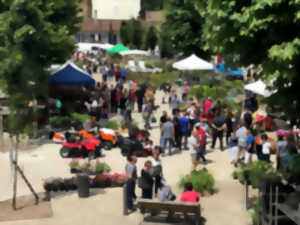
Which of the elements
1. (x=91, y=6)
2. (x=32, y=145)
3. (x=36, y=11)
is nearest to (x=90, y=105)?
(x=32, y=145)

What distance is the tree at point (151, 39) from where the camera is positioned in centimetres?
5602

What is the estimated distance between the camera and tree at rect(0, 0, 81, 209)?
13.2 m

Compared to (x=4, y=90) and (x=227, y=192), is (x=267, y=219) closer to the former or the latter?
(x=227, y=192)

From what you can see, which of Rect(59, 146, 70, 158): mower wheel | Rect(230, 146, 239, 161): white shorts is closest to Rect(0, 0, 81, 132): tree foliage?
Rect(59, 146, 70, 158): mower wheel

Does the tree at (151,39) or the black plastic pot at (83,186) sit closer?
the black plastic pot at (83,186)

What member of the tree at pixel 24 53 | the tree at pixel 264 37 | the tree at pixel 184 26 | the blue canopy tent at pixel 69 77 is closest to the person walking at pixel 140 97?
the blue canopy tent at pixel 69 77

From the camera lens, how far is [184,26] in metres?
37.8

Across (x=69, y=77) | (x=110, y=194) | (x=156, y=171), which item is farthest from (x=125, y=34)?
(x=156, y=171)

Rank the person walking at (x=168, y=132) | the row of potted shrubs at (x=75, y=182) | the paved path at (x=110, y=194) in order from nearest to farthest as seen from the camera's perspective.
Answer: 1. the paved path at (x=110, y=194)
2. the row of potted shrubs at (x=75, y=182)
3. the person walking at (x=168, y=132)

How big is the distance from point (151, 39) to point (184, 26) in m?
19.1

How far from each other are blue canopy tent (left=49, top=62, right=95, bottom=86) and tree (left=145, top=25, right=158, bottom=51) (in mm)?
33496

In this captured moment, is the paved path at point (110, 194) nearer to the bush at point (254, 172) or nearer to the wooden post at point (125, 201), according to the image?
the wooden post at point (125, 201)

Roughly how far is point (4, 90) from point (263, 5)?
455 inches

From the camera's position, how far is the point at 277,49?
25.2 feet
